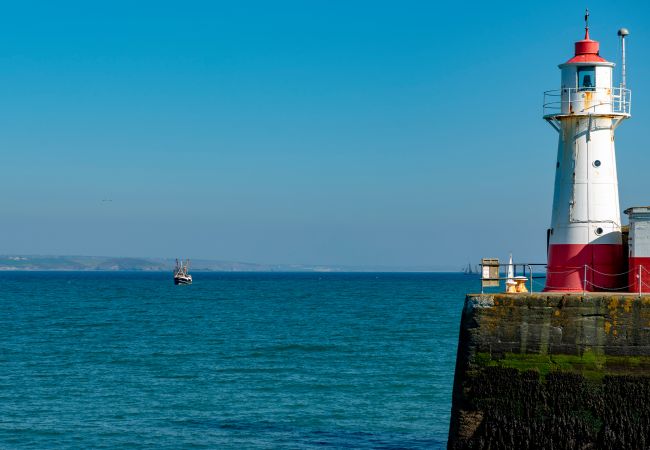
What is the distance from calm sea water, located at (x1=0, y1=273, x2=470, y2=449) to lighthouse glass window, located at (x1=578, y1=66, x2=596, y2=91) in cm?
997

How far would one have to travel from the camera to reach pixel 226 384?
3394 centimetres

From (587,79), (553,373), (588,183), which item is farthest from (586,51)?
(553,373)

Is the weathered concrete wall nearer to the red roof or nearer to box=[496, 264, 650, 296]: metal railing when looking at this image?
box=[496, 264, 650, 296]: metal railing

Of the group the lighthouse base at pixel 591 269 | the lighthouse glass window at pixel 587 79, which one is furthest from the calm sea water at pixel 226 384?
the lighthouse glass window at pixel 587 79

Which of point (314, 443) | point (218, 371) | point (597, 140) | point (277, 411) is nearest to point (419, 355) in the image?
point (218, 371)

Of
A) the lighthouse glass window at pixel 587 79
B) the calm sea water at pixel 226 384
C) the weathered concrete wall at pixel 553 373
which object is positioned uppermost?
the lighthouse glass window at pixel 587 79

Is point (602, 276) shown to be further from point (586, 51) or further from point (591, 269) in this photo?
point (586, 51)

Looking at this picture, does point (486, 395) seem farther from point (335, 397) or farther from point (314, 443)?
point (335, 397)

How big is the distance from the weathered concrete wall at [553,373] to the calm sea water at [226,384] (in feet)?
15.9

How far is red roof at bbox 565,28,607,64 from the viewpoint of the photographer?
2309cm

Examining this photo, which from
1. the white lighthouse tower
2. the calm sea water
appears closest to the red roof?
the white lighthouse tower

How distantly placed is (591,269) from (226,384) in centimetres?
1596

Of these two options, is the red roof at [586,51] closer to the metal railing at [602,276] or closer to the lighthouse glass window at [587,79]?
the lighthouse glass window at [587,79]

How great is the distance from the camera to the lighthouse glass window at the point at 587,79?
22.9 metres
